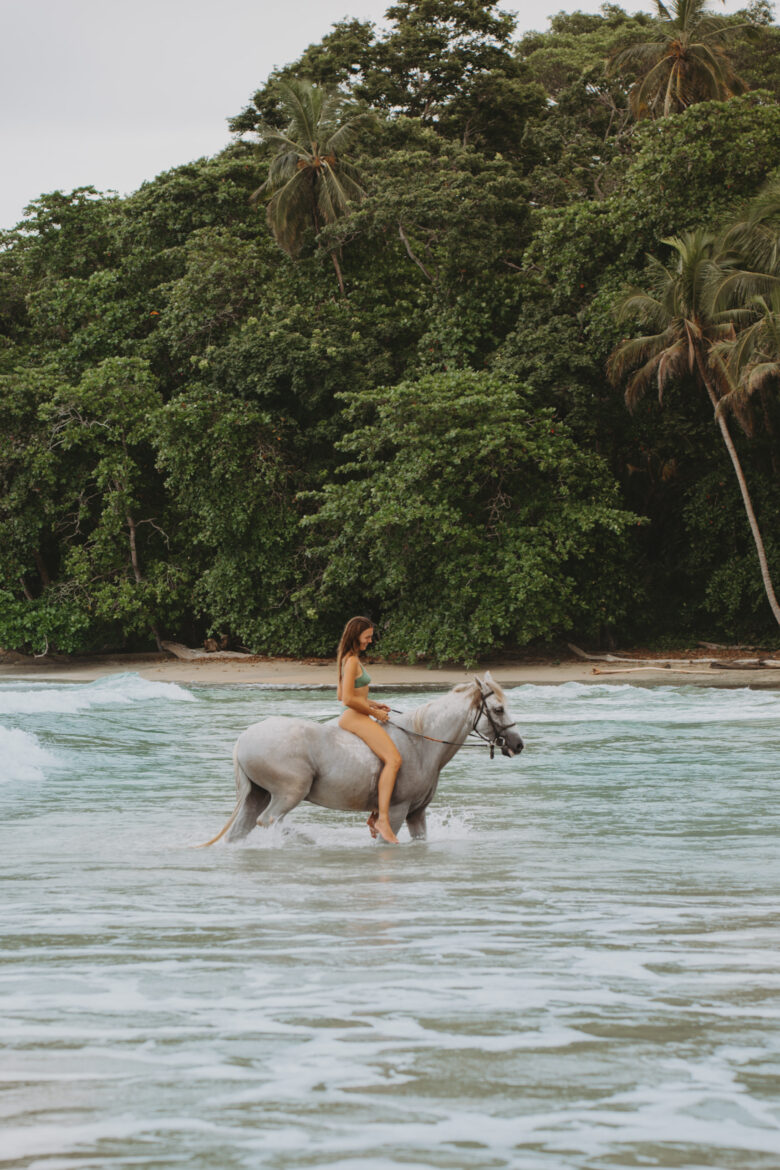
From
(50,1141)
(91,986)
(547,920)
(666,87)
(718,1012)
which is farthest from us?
(666,87)

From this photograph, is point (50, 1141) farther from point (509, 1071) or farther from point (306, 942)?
point (306, 942)

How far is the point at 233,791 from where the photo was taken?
34.8 ft

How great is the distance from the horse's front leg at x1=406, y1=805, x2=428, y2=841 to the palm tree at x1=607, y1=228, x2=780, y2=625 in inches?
667

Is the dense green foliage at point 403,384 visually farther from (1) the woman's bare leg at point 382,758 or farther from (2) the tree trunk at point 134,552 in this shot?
(1) the woman's bare leg at point 382,758

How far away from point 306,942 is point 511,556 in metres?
20.2

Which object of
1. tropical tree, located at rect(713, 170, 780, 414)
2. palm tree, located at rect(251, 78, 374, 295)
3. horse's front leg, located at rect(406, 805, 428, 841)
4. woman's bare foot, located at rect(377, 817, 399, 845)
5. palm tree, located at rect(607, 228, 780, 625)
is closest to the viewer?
woman's bare foot, located at rect(377, 817, 399, 845)

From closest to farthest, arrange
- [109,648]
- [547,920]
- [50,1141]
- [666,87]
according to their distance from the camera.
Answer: [50,1141] < [547,920] < [666,87] < [109,648]

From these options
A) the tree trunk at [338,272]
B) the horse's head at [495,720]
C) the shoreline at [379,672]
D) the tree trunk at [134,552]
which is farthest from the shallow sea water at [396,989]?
the tree trunk at [338,272]

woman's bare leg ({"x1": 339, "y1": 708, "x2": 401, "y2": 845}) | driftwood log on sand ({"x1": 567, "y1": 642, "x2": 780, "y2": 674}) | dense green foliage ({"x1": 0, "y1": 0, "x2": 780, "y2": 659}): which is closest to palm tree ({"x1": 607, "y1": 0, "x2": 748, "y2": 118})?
dense green foliage ({"x1": 0, "y1": 0, "x2": 780, "y2": 659})

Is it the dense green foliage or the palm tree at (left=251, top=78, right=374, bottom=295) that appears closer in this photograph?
the dense green foliage

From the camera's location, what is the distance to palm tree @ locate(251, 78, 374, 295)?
29016mm

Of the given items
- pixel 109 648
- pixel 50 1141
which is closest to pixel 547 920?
pixel 50 1141

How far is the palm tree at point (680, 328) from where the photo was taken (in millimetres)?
23703

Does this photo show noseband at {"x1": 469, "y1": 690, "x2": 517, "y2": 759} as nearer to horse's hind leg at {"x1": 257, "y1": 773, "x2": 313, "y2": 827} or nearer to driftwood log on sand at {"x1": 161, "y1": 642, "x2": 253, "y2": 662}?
horse's hind leg at {"x1": 257, "y1": 773, "x2": 313, "y2": 827}
